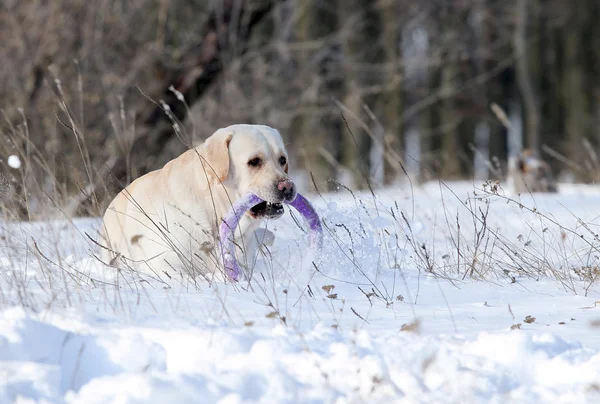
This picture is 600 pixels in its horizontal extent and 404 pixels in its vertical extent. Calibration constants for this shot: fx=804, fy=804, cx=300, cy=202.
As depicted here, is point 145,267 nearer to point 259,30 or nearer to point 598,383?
point 598,383

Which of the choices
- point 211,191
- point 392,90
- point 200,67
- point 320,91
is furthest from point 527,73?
point 211,191

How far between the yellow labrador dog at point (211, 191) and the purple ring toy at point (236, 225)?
109 mm

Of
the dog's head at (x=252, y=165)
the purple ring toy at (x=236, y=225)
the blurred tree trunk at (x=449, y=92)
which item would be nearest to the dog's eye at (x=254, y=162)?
Answer: the dog's head at (x=252, y=165)

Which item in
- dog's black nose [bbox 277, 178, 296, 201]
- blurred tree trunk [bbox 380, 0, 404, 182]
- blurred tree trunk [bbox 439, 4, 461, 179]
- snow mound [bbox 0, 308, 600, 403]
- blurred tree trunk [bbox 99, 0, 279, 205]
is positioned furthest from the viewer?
blurred tree trunk [bbox 380, 0, 404, 182]

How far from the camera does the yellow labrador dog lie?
4.73 meters

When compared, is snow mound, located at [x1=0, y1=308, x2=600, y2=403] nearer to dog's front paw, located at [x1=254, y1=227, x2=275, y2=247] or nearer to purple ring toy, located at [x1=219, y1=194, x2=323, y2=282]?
purple ring toy, located at [x1=219, y1=194, x2=323, y2=282]

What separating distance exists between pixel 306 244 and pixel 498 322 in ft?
6.46

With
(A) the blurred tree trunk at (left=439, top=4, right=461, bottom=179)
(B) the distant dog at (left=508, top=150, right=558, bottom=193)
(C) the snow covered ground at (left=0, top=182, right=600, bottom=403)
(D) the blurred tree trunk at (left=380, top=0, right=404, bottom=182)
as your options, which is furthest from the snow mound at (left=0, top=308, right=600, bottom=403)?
(D) the blurred tree trunk at (left=380, top=0, right=404, bottom=182)

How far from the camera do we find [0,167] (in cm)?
924

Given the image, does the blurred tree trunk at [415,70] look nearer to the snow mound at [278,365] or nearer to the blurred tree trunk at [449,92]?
the blurred tree trunk at [449,92]

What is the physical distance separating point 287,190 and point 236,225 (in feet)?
1.24

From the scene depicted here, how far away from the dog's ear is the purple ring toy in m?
0.26

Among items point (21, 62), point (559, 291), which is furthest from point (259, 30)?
point (559, 291)

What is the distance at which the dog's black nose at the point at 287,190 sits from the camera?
470 cm
